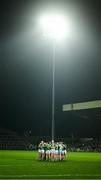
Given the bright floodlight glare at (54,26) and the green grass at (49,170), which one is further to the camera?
the bright floodlight glare at (54,26)

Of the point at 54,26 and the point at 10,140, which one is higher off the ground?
the point at 54,26

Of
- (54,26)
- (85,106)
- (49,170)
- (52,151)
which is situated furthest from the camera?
(85,106)

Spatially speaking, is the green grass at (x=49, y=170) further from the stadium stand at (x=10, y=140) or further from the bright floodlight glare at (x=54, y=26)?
the stadium stand at (x=10, y=140)

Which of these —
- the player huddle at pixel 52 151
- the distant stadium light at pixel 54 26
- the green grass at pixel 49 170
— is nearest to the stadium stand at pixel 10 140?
the distant stadium light at pixel 54 26

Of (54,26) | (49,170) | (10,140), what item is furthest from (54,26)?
(10,140)

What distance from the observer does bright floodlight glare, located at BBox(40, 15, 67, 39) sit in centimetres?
2995

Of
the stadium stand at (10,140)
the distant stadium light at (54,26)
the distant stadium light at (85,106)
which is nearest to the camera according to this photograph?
the distant stadium light at (54,26)

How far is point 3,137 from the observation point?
80.8 meters

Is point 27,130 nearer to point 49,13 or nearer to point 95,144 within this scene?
point 95,144

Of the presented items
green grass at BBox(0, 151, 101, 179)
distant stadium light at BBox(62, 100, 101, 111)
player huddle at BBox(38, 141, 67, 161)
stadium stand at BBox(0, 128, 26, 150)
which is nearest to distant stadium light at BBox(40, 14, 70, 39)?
player huddle at BBox(38, 141, 67, 161)

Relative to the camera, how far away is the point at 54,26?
3175 cm

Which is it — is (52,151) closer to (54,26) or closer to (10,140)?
(54,26)

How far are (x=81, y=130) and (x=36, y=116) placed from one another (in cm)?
929

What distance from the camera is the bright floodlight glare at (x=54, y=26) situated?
29953 mm
